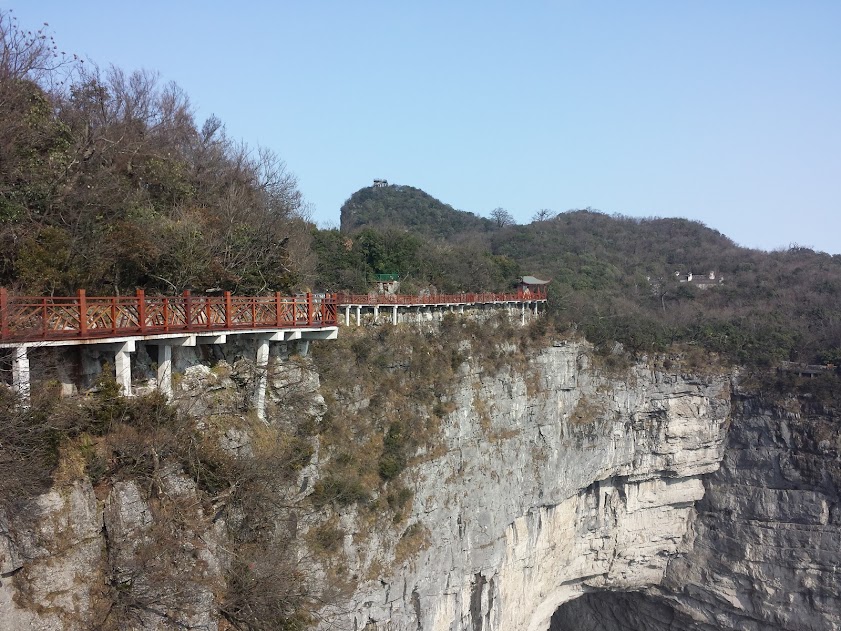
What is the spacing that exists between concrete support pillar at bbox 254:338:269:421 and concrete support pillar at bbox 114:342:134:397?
124 inches

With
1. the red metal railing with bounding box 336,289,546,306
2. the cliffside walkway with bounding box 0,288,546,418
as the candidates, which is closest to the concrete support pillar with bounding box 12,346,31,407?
the cliffside walkway with bounding box 0,288,546,418

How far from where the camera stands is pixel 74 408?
28.6 ft

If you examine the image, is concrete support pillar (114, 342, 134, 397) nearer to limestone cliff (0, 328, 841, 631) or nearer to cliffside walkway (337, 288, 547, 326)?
A: limestone cliff (0, 328, 841, 631)

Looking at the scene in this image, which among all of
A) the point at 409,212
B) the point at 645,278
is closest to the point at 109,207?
the point at 645,278

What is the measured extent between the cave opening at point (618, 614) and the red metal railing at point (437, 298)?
62.5ft

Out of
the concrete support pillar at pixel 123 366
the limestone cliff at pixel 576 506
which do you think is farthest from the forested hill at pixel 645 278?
the concrete support pillar at pixel 123 366

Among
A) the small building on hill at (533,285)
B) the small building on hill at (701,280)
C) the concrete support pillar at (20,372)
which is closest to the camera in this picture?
the concrete support pillar at (20,372)

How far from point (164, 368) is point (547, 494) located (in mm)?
23135

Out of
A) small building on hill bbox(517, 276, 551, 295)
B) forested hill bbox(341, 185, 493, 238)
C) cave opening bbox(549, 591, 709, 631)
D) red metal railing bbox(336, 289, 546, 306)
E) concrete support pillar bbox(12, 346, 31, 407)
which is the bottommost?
cave opening bbox(549, 591, 709, 631)

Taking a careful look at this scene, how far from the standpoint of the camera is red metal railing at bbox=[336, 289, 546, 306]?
2406 centimetres

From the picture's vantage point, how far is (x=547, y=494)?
2964 centimetres

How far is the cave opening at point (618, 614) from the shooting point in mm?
36906

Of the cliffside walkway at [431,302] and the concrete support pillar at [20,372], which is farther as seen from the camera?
the cliffside walkway at [431,302]

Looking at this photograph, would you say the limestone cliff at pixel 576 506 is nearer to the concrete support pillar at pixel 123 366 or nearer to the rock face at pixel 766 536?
the rock face at pixel 766 536
